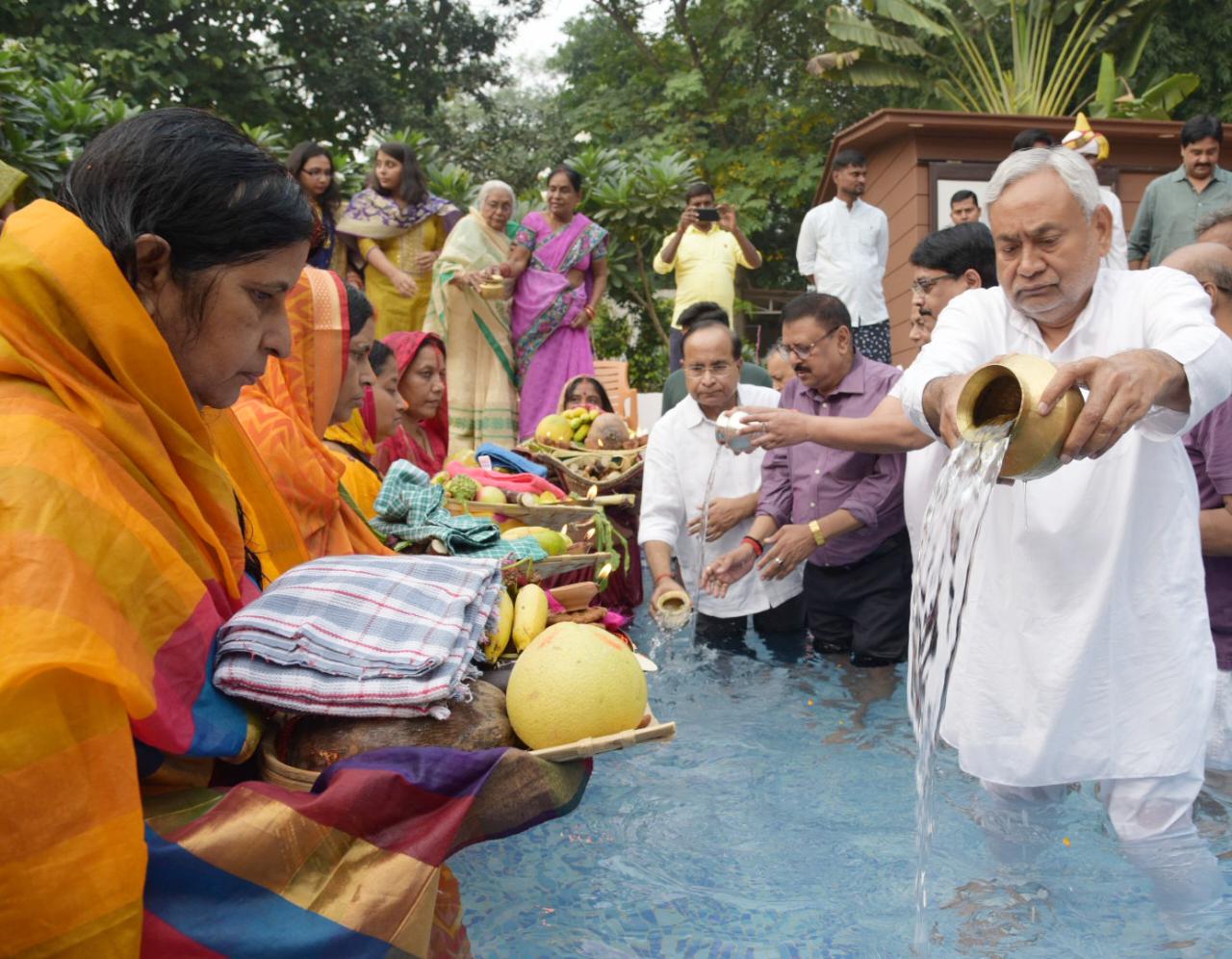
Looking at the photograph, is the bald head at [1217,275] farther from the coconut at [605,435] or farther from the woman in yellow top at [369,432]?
the coconut at [605,435]

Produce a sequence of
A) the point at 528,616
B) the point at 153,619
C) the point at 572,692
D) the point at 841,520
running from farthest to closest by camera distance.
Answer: the point at 841,520 → the point at 528,616 → the point at 572,692 → the point at 153,619

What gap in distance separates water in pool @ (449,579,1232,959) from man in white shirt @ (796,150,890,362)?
559 cm

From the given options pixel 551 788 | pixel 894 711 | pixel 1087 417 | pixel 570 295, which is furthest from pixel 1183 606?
pixel 570 295

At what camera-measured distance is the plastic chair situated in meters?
9.60

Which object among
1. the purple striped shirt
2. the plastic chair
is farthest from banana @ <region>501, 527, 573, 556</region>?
the plastic chair

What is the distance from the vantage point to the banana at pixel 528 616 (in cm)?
225

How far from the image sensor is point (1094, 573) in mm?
2613

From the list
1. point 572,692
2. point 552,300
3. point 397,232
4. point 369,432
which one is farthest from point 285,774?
point 397,232

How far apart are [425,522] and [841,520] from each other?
1.87 meters

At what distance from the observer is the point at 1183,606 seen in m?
2.61

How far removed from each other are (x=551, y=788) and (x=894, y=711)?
11.0 feet

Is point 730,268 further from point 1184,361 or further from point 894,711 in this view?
point 1184,361

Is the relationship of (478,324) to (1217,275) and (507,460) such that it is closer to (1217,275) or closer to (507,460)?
(507,460)

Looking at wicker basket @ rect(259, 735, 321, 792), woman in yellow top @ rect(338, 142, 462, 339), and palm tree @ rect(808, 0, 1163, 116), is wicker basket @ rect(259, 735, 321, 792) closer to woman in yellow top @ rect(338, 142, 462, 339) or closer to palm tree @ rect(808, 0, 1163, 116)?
woman in yellow top @ rect(338, 142, 462, 339)
